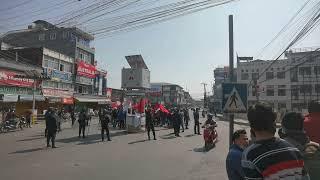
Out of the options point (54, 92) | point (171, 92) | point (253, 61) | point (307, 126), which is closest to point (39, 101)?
point (54, 92)

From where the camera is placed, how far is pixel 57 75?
5150cm

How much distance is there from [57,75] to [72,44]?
9.47m

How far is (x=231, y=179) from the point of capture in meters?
4.64

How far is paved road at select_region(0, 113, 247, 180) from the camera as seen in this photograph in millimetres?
10539

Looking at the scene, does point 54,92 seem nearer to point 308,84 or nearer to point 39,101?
point 39,101

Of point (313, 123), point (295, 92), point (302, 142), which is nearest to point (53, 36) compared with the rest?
point (295, 92)

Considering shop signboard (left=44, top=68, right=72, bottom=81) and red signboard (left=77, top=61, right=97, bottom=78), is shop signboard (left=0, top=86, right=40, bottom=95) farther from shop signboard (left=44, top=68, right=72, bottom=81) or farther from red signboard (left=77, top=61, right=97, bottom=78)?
red signboard (left=77, top=61, right=97, bottom=78)

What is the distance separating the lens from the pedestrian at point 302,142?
4.04m

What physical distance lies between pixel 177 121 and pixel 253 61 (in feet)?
190

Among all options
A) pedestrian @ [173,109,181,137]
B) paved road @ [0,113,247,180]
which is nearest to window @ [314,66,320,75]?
pedestrian @ [173,109,181,137]

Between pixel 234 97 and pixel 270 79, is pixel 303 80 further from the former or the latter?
pixel 234 97

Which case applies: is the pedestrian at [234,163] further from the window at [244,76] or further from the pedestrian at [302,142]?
the window at [244,76]

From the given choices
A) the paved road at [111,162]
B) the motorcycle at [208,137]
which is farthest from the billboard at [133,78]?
the motorcycle at [208,137]

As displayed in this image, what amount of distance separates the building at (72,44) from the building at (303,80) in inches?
1361
